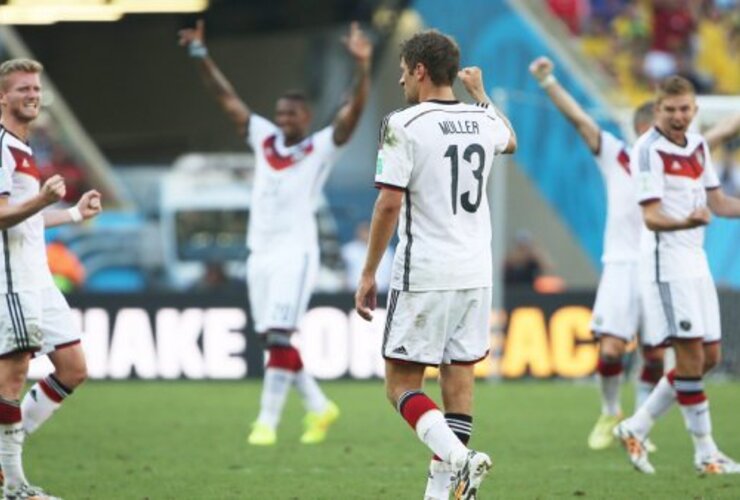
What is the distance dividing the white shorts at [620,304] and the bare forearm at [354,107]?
239 centimetres

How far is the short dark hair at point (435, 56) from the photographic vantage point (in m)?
8.91

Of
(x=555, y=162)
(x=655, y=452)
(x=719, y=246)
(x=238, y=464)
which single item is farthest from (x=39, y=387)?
(x=555, y=162)

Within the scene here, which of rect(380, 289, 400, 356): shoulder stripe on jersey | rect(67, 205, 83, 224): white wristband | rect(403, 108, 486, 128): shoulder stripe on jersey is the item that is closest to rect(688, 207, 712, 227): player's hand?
rect(403, 108, 486, 128): shoulder stripe on jersey

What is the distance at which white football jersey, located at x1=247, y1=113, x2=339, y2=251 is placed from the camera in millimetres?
14109

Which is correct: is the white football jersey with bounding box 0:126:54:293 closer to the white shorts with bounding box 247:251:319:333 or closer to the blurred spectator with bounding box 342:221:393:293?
the white shorts with bounding box 247:251:319:333

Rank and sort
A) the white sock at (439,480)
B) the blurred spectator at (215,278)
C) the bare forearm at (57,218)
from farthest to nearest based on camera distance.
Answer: the blurred spectator at (215,278) → the bare forearm at (57,218) → the white sock at (439,480)

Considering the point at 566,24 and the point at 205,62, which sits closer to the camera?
the point at 205,62

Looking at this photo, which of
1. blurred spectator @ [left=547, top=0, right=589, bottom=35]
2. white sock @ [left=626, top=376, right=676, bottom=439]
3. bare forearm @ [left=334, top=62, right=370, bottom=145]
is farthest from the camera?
blurred spectator @ [left=547, top=0, right=589, bottom=35]

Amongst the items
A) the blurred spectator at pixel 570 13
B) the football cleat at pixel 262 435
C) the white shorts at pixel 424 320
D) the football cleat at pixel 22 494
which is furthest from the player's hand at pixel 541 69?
the blurred spectator at pixel 570 13

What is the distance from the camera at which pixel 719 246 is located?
22.3 meters

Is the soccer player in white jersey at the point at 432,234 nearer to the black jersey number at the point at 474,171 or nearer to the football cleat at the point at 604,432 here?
the black jersey number at the point at 474,171

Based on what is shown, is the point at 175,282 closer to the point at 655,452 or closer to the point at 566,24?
the point at 566,24

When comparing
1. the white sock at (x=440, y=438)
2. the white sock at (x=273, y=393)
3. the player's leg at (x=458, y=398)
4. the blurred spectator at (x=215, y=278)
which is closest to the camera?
the white sock at (x=440, y=438)

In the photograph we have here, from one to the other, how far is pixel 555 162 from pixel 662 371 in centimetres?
1104
